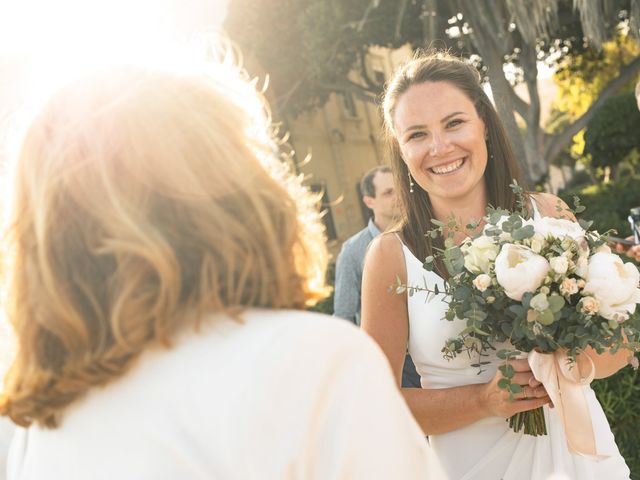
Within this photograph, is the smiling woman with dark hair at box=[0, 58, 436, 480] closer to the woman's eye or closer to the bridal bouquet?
the bridal bouquet

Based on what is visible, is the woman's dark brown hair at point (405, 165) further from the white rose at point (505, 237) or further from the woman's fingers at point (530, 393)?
the woman's fingers at point (530, 393)

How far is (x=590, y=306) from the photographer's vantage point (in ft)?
6.98

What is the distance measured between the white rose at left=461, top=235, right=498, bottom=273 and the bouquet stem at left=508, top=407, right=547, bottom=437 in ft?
1.72

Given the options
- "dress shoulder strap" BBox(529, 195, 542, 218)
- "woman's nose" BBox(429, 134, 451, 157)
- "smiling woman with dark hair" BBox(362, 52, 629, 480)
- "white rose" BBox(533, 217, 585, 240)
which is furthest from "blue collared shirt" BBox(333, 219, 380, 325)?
"white rose" BBox(533, 217, 585, 240)

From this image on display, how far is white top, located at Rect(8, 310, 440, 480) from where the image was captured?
1.15 m

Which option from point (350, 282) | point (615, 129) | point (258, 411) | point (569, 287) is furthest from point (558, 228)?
point (615, 129)

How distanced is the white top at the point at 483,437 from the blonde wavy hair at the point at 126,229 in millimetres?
1328

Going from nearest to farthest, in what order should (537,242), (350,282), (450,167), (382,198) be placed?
(537,242) < (450,167) < (350,282) < (382,198)

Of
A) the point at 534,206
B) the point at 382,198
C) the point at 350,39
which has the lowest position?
the point at 534,206

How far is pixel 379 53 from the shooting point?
27016 mm

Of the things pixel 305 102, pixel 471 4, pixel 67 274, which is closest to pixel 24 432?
pixel 67 274

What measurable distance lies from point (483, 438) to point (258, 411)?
159 cm

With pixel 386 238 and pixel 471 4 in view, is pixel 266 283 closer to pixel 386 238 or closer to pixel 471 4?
pixel 386 238

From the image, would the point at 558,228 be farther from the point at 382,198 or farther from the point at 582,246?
the point at 382,198
